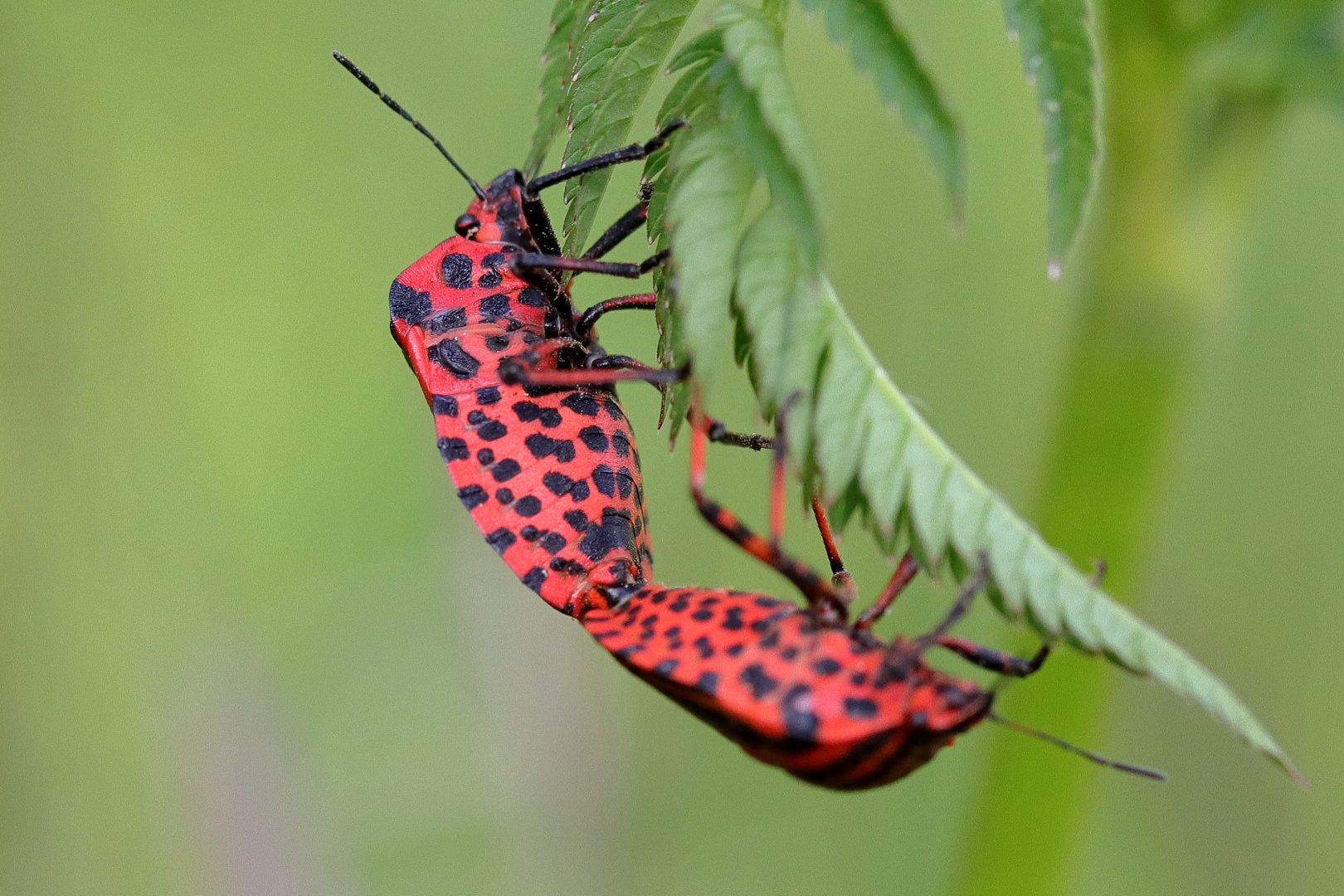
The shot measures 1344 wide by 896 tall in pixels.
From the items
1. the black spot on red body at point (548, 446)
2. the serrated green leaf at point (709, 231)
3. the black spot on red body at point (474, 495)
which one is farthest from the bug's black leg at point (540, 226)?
the serrated green leaf at point (709, 231)

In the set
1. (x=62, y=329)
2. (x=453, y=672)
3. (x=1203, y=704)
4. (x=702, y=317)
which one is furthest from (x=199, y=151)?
(x=1203, y=704)

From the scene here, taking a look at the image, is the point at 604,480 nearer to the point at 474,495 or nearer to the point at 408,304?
the point at 474,495

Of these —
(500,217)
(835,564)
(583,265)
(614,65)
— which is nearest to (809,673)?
(835,564)

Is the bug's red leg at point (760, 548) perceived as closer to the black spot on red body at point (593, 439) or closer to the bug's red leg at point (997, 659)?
the bug's red leg at point (997, 659)

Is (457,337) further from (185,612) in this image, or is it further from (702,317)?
(185,612)

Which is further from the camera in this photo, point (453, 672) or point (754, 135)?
point (453, 672)
